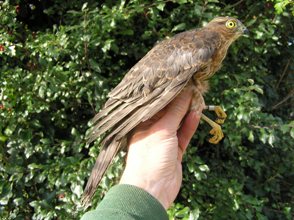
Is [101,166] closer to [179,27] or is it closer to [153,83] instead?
[153,83]

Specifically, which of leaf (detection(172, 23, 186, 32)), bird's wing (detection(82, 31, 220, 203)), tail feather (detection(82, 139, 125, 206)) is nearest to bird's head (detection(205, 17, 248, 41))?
bird's wing (detection(82, 31, 220, 203))

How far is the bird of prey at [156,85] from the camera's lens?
9.94 feet

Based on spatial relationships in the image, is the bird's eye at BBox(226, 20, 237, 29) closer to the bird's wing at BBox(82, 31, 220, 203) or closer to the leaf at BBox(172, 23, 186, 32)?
the bird's wing at BBox(82, 31, 220, 203)

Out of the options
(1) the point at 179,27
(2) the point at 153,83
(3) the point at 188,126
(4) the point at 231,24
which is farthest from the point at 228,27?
(3) the point at 188,126

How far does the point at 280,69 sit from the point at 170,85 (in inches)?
119

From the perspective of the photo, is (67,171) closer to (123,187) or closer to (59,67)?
(59,67)

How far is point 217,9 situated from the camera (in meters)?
4.36

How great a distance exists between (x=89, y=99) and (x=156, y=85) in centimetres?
96

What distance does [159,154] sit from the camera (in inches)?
113

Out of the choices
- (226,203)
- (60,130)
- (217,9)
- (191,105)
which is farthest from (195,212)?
(217,9)

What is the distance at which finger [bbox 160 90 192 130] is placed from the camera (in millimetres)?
2984

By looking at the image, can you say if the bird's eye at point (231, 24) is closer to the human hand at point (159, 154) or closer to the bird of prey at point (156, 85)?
the bird of prey at point (156, 85)

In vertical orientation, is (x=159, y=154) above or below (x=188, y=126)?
above

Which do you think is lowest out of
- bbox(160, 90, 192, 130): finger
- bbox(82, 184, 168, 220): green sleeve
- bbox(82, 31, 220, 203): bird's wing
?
bbox(160, 90, 192, 130): finger
